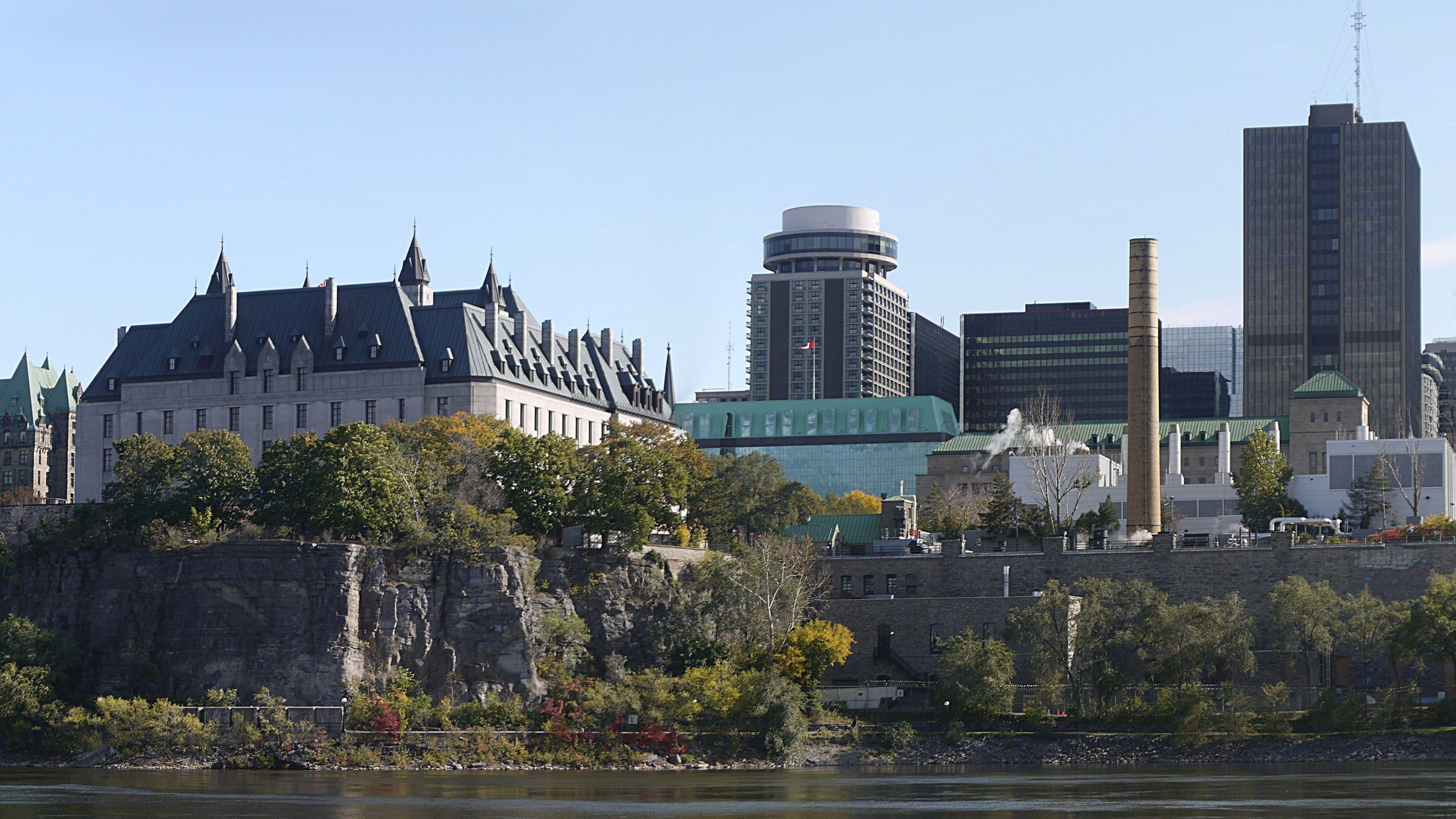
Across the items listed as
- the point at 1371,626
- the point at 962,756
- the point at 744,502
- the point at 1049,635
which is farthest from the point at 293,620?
the point at 1371,626

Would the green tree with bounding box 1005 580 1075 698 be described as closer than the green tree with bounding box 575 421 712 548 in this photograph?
Yes

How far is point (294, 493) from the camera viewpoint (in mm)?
129000

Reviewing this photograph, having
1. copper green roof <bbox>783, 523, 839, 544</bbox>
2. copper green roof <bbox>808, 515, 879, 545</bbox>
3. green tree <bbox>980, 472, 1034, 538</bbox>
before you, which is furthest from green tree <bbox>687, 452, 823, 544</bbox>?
green tree <bbox>980, 472, 1034, 538</bbox>

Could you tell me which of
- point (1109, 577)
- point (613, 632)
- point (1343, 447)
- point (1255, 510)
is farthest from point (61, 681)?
point (1343, 447)

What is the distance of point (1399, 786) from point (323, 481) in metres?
67.0

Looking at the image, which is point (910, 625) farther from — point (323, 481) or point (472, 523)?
point (323, 481)

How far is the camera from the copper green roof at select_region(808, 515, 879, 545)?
155 m

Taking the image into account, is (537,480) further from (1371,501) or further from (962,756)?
(1371,501)

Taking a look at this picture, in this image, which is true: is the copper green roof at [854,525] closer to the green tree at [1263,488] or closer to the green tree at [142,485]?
the green tree at [1263,488]

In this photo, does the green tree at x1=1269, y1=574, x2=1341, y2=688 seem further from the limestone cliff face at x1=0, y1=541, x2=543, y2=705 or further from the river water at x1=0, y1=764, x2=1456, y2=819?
the limestone cliff face at x1=0, y1=541, x2=543, y2=705

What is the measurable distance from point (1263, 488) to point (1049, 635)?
2040 inches

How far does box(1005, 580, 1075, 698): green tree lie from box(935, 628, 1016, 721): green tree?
155cm

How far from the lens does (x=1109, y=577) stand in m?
132

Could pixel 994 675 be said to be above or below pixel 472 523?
below
